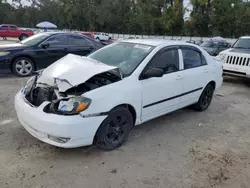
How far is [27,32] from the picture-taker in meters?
28.2

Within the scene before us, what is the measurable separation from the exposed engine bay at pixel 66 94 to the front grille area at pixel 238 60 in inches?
244

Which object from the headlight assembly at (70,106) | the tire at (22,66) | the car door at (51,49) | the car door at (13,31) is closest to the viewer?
the headlight assembly at (70,106)

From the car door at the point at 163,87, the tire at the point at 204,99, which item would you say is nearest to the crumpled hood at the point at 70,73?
the car door at the point at 163,87

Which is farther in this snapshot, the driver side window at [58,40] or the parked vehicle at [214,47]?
the parked vehicle at [214,47]

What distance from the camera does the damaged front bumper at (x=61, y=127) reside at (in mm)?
2912

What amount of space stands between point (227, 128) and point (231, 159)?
125 cm

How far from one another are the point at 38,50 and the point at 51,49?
0.41 m

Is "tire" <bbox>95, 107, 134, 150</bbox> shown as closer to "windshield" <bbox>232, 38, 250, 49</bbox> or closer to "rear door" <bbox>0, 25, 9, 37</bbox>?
"windshield" <bbox>232, 38, 250, 49</bbox>

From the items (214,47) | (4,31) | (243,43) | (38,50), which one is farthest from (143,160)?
(4,31)

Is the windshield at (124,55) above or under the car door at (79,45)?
above

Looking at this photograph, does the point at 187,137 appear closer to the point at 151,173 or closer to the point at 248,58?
the point at 151,173

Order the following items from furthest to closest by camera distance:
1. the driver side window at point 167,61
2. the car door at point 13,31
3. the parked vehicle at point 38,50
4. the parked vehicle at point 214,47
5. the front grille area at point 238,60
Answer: the car door at point 13,31, the parked vehicle at point 214,47, the front grille area at point 238,60, the parked vehicle at point 38,50, the driver side window at point 167,61

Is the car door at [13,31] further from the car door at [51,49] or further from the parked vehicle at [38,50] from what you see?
the car door at [51,49]

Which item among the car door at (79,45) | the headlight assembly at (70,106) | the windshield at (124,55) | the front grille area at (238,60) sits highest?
the windshield at (124,55)
